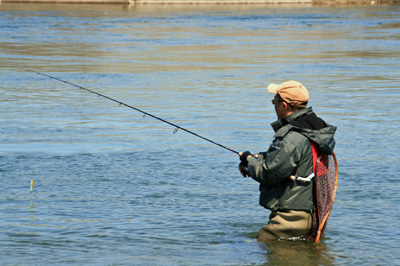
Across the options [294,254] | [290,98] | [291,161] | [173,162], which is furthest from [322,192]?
[173,162]

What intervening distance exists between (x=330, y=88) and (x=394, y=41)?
46.2 feet

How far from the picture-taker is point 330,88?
14.8m

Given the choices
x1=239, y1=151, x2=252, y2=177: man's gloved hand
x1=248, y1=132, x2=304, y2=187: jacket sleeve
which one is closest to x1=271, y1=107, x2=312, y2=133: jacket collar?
x1=248, y1=132, x2=304, y2=187: jacket sleeve

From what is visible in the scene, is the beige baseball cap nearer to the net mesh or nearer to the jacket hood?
the jacket hood

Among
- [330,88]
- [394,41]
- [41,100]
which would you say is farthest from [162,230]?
[394,41]

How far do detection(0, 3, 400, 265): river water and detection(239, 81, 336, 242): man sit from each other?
1.28ft

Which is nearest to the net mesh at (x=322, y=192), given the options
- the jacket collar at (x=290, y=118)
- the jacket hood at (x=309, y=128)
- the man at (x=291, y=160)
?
the man at (x=291, y=160)

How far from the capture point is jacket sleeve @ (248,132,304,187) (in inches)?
191

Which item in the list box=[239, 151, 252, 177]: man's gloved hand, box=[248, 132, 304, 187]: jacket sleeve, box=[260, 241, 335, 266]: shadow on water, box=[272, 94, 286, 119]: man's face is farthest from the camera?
box=[260, 241, 335, 266]: shadow on water

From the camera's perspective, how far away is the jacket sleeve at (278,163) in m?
4.84

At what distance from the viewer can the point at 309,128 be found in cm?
489

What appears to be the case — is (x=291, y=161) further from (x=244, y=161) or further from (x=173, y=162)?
(x=173, y=162)

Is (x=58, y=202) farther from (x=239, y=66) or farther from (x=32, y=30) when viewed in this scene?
(x=32, y=30)

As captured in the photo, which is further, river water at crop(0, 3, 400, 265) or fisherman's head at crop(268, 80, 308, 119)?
river water at crop(0, 3, 400, 265)
